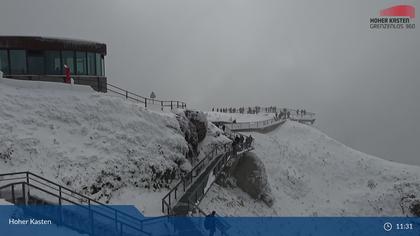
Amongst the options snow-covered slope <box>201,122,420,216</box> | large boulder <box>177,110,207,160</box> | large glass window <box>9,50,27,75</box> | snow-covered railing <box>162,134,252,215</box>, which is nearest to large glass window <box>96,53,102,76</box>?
large glass window <box>9,50,27,75</box>

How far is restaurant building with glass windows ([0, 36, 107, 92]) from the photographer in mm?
24094

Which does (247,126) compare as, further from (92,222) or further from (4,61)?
(92,222)

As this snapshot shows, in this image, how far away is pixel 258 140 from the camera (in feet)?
128

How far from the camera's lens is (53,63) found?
24969 millimetres

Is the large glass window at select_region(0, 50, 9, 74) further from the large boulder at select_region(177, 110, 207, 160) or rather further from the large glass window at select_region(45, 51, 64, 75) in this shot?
the large boulder at select_region(177, 110, 207, 160)

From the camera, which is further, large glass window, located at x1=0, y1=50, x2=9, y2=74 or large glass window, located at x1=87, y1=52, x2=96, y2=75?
large glass window, located at x1=87, y1=52, x2=96, y2=75

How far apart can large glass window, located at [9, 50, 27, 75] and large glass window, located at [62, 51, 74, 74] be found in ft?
9.11

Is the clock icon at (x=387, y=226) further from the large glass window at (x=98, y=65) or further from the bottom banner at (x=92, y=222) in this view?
the large glass window at (x=98, y=65)

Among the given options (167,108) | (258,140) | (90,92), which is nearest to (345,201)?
(258,140)

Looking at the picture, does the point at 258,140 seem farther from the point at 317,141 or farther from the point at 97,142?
the point at 97,142

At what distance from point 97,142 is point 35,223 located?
769cm

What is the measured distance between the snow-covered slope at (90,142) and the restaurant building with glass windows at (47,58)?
3.42 m

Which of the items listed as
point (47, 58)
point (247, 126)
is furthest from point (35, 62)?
point (247, 126)

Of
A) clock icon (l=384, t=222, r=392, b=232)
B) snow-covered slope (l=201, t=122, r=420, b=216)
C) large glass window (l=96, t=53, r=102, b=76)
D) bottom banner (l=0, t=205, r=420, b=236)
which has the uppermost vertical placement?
large glass window (l=96, t=53, r=102, b=76)
